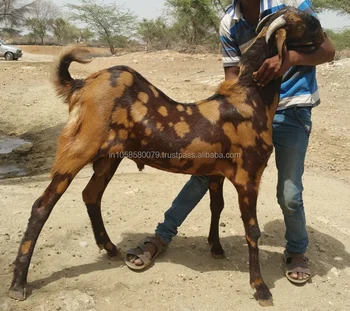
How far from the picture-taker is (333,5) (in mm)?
21656

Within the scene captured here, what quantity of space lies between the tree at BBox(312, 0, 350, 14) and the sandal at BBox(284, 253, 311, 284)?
20.3m

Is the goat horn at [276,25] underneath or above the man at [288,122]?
above

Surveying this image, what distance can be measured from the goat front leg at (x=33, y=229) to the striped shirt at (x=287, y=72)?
1.74m

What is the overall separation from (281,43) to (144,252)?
1.94 m

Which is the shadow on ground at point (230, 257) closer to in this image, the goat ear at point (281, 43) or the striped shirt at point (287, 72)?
the striped shirt at point (287, 72)

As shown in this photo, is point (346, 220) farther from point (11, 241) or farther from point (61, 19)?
point (61, 19)

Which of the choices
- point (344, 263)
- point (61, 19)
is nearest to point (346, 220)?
point (344, 263)

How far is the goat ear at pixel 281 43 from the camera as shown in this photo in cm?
289

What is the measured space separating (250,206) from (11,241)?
→ 2.07 metres

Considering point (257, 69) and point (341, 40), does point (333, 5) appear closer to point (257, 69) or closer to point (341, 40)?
point (341, 40)

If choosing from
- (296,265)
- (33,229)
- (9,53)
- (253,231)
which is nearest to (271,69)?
(253,231)

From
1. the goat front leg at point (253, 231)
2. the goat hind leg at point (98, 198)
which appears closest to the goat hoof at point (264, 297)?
the goat front leg at point (253, 231)

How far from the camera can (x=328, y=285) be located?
355 cm

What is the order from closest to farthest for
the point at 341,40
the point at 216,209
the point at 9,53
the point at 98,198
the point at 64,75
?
1. the point at 64,75
2. the point at 98,198
3. the point at 216,209
4. the point at 341,40
5. the point at 9,53
